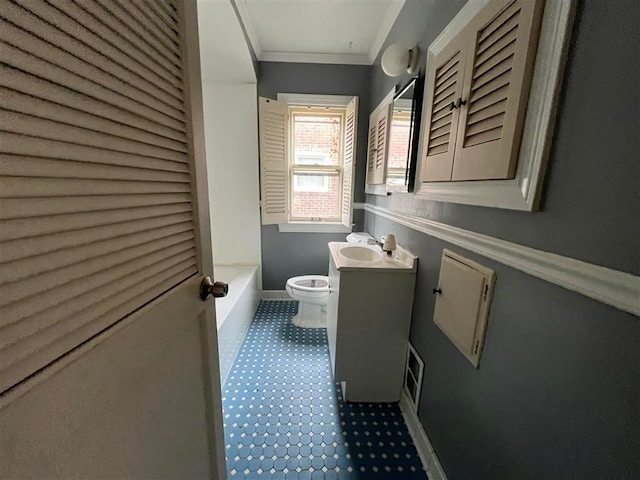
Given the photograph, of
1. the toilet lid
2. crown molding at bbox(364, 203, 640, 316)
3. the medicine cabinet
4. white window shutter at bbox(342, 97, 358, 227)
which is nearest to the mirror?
the medicine cabinet

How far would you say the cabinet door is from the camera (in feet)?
3.29

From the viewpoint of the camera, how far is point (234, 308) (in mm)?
1924

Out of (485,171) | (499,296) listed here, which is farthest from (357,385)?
(485,171)

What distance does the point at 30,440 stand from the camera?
32 cm

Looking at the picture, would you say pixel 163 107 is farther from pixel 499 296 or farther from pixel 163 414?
pixel 499 296

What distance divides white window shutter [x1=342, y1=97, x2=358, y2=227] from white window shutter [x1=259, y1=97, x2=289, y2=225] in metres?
0.59

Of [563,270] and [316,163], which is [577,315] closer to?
[563,270]

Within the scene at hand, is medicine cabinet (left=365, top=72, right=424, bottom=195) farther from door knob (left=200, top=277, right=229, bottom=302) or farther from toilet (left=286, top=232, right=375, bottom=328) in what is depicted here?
door knob (left=200, top=277, right=229, bottom=302)

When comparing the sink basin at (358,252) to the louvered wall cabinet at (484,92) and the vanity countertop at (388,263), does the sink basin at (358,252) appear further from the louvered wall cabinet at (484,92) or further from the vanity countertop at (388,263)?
the louvered wall cabinet at (484,92)

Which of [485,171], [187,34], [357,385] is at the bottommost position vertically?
[357,385]

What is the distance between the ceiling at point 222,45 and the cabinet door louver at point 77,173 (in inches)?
48.9

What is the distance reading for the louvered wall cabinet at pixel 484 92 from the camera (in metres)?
0.69

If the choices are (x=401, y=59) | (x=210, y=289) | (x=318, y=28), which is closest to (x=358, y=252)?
(x=401, y=59)

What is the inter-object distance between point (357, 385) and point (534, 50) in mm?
1624
